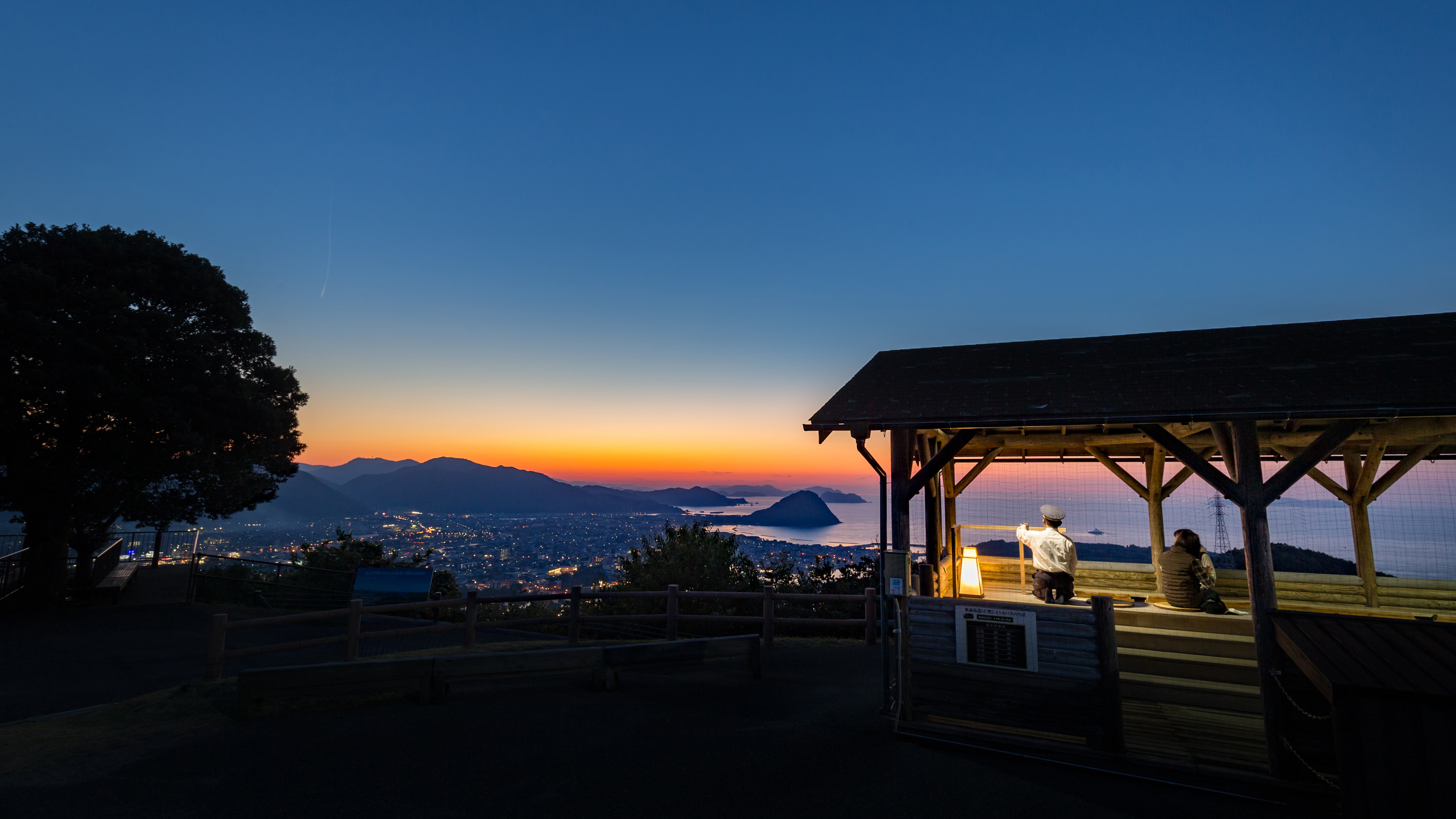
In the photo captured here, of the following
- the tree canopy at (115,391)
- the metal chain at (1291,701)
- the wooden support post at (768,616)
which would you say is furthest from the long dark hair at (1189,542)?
the tree canopy at (115,391)

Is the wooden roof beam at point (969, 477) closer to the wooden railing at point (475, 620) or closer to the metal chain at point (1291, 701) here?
the wooden railing at point (475, 620)

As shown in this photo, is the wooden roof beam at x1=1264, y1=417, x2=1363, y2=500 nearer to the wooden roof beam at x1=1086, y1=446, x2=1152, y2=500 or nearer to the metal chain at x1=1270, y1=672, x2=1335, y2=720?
the metal chain at x1=1270, y1=672, x2=1335, y2=720

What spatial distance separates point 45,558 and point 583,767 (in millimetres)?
17262

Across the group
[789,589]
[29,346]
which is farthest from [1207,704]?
[29,346]

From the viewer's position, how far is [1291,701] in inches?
232

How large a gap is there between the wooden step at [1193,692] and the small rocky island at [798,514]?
316 feet

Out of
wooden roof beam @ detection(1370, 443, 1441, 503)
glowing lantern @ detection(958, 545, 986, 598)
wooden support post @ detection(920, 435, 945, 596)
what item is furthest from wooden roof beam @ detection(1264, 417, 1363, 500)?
glowing lantern @ detection(958, 545, 986, 598)

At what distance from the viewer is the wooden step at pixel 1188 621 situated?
305 inches

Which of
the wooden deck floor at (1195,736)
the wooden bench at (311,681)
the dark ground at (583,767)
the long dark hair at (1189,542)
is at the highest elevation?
the long dark hair at (1189,542)

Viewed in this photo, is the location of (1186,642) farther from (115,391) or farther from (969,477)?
(115,391)

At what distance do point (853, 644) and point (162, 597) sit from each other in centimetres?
1717

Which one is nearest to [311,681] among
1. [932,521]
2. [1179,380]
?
[932,521]

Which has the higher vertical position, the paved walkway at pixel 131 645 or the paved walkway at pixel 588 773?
the paved walkway at pixel 588 773

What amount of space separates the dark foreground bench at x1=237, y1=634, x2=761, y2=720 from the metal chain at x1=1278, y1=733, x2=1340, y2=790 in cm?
570
